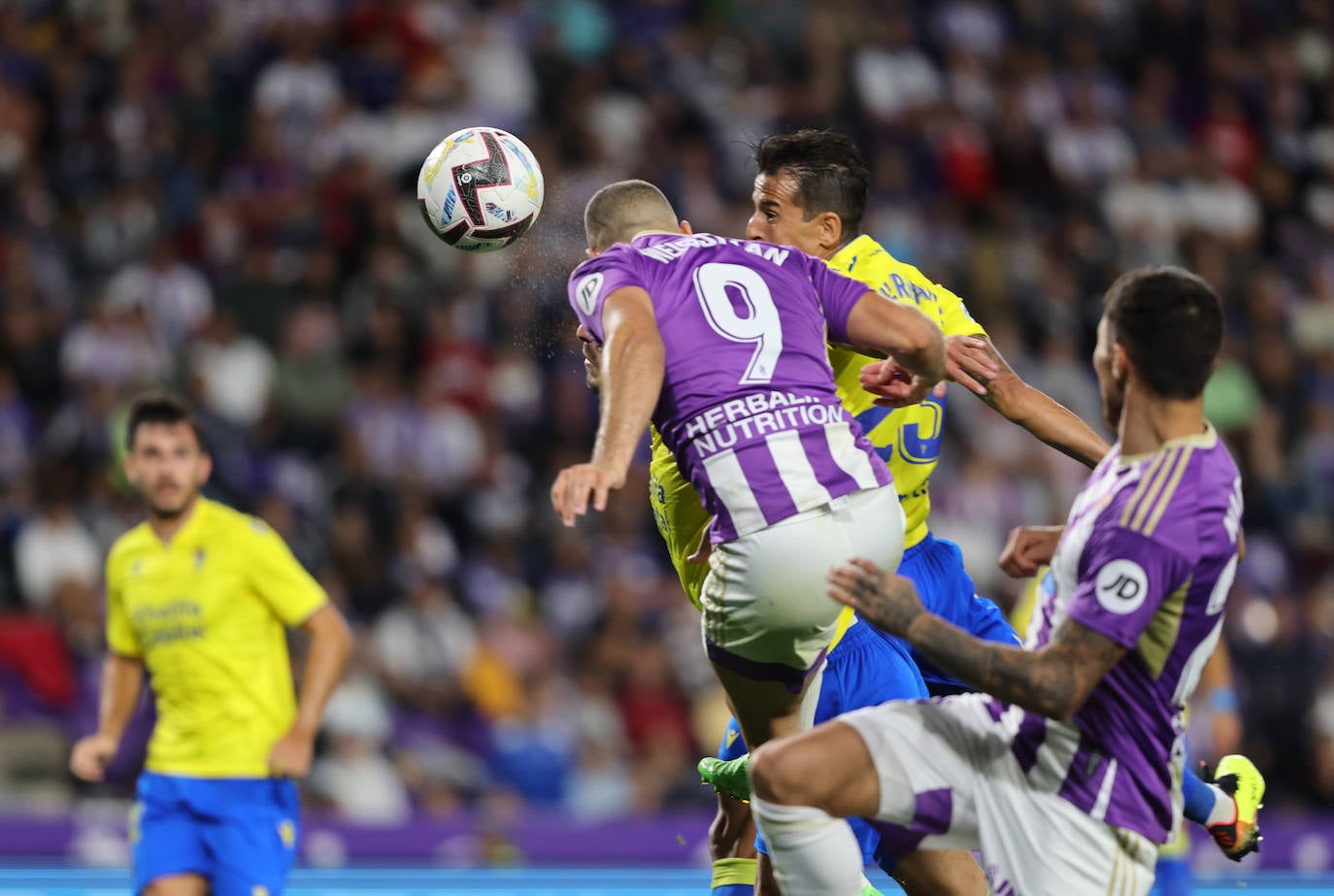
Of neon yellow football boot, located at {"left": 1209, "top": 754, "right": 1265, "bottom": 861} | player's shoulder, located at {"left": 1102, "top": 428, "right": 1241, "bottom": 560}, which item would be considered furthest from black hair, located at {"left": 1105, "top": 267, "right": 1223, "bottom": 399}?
neon yellow football boot, located at {"left": 1209, "top": 754, "right": 1265, "bottom": 861}

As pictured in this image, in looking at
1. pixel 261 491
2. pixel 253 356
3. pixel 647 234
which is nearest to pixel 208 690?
pixel 647 234

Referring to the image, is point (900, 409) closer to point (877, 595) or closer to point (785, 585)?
point (785, 585)

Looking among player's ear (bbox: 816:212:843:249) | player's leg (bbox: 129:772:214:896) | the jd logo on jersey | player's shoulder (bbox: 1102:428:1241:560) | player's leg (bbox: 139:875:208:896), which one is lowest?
player's leg (bbox: 139:875:208:896)

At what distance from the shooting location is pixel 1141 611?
158 inches

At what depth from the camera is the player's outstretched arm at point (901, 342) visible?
4734 millimetres

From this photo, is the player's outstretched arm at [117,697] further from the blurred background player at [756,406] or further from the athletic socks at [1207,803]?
the athletic socks at [1207,803]

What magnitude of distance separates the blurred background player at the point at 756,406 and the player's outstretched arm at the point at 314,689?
2170 mm

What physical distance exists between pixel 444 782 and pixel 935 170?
6.91 meters

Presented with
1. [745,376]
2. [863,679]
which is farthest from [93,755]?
[745,376]

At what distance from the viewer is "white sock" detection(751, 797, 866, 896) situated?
4336mm

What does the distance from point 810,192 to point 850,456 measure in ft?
3.96

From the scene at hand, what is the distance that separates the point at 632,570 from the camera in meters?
12.0

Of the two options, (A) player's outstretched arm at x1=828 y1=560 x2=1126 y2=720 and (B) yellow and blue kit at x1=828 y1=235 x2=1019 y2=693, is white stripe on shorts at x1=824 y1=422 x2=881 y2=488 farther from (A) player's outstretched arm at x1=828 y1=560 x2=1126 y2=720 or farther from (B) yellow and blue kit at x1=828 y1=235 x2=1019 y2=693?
(B) yellow and blue kit at x1=828 y1=235 x2=1019 y2=693

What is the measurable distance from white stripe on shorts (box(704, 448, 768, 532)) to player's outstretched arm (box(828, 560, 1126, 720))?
1.41 feet
